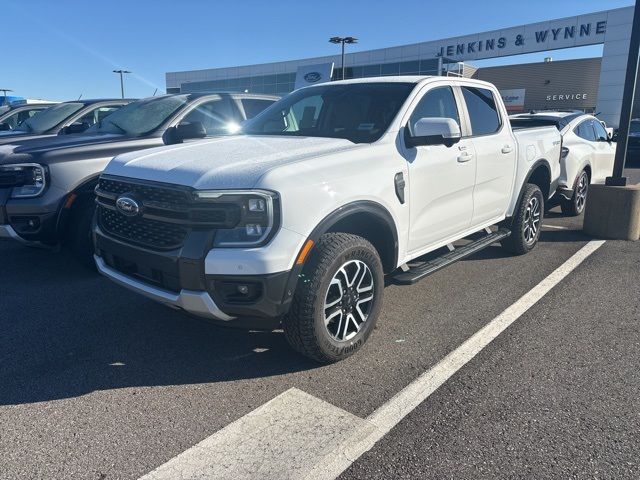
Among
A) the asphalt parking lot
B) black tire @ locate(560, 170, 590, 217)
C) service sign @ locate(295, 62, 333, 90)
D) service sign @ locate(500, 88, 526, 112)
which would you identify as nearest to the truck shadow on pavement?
the asphalt parking lot

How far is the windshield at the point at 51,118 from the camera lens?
821cm

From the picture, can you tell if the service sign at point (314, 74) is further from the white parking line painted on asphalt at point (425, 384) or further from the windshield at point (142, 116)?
the white parking line painted on asphalt at point (425, 384)

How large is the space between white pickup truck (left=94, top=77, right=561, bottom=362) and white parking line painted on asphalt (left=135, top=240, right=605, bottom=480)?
17.9 inches

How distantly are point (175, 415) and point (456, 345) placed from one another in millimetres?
1954

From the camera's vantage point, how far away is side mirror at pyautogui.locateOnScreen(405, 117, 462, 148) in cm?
354

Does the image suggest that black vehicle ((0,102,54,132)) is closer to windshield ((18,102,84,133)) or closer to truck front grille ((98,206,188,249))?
windshield ((18,102,84,133))

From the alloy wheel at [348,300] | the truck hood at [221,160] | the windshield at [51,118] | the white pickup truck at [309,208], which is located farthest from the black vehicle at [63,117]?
the alloy wheel at [348,300]

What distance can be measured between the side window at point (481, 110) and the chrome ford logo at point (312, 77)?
23.3 m

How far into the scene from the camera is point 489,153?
4727 millimetres

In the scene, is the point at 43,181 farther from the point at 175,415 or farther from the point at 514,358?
the point at 514,358

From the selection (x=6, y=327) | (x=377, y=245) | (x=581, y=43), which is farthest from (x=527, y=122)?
(x=581, y=43)

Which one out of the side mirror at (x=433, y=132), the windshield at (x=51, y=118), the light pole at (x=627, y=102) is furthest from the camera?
the windshield at (x=51, y=118)

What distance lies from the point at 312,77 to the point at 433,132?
2553cm

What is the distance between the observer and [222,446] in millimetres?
2508
